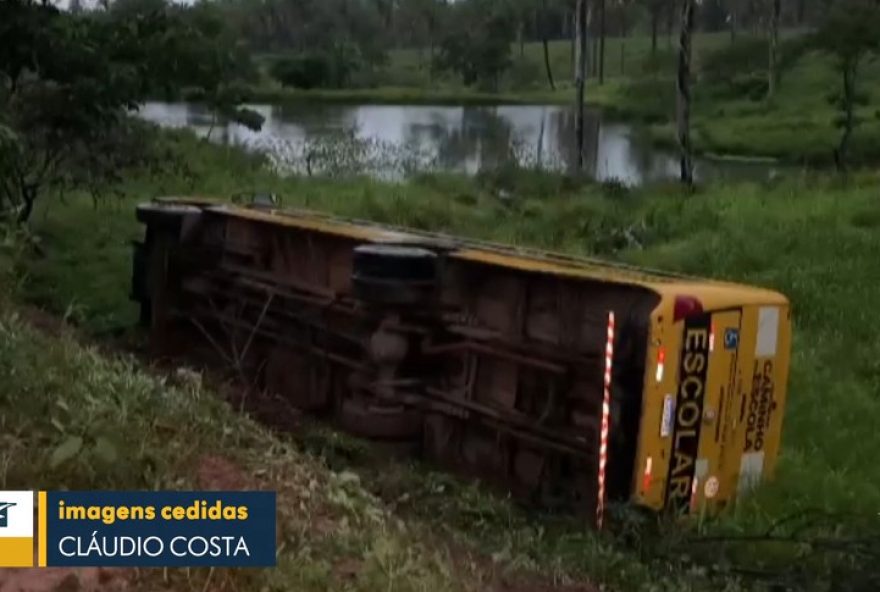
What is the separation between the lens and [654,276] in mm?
8977

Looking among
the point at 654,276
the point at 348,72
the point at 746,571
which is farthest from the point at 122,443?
the point at 348,72

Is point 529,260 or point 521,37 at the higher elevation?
point 521,37

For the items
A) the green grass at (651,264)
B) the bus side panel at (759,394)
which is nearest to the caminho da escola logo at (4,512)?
the green grass at (651,264)

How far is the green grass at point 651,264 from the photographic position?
7.41m

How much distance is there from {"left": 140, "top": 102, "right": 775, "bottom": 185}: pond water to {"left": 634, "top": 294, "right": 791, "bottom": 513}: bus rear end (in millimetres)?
16107

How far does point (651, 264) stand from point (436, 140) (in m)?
25.6

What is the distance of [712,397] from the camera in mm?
8172

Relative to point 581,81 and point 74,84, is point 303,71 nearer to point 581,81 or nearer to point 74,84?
point 581,81

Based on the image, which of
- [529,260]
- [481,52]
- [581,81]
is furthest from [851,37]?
[481,52]

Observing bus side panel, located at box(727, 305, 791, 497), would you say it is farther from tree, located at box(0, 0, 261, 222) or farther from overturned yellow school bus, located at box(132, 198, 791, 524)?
tree, located at box(0, 0, 261, 222)
